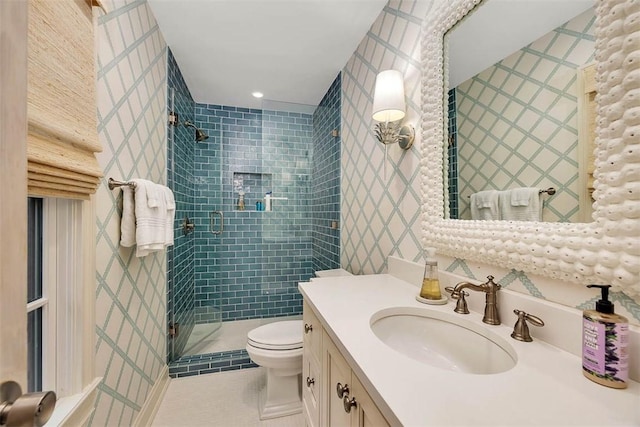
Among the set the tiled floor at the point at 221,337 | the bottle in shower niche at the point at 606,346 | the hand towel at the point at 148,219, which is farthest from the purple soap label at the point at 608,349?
the tiled floor at the point at 221,337

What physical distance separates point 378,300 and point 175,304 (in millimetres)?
1929

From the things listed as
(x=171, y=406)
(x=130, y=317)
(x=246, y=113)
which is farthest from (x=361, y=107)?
(x=171, y=406)

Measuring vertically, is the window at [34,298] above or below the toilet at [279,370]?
above

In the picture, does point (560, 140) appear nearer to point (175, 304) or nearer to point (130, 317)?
point (130, 317)

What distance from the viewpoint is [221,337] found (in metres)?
2.64

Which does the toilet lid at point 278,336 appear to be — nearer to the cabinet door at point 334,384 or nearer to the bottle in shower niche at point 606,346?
the cabinet door at point 334,384

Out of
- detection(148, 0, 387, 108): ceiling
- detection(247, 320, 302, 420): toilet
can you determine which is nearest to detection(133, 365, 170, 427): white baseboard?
detection(247, 320, 302, 420): toilet

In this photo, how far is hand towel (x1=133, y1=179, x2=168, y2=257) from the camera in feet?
4.38

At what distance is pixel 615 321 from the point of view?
0.54 metres

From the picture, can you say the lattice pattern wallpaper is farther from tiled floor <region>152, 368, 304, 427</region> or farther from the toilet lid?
tiled floor <region>152, 368, 304, 427</region>

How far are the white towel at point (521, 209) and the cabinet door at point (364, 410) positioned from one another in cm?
70

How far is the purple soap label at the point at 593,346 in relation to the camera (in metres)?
0.55

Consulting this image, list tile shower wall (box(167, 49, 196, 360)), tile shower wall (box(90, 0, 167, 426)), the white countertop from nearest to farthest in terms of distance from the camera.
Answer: the white countertop
tile shower wall (box(90, 0, 167, 426))
tile shower wall (box(167, 49, 196, 360))

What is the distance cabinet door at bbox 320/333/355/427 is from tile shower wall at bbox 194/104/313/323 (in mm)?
1951
